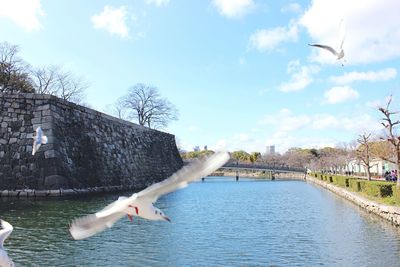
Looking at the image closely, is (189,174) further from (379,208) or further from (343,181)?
(343,181)

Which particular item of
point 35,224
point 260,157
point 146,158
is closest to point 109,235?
point 35,224

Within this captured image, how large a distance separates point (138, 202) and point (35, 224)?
436 inches

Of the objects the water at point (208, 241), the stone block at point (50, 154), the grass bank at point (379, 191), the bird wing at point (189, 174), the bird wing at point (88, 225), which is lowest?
the water at point (208, 241)

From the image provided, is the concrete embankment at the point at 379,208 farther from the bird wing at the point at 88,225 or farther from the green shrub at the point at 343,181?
the bird wing at the point at 88,225

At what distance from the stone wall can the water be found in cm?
455

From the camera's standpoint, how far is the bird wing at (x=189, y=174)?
2.44m

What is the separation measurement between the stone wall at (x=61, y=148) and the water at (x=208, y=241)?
4.55 meters

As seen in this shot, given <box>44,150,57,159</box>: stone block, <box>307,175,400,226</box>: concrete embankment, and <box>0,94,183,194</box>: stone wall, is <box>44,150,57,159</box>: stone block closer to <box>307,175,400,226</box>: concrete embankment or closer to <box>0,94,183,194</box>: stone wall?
<box>0,94,183,194</box>: stone wall

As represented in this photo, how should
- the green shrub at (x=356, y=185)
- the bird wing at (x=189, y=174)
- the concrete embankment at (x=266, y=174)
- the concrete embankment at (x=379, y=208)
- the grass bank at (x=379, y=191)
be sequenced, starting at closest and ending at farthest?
the bird wing at (x=189, y=174) → the concrete embankment at (x=379, y=208) → the grass bank at (x=379, y=191) → the green shrub at (x=356, y=185) → the concrete embankment at (x=266, y=174)

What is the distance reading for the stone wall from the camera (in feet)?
69.4

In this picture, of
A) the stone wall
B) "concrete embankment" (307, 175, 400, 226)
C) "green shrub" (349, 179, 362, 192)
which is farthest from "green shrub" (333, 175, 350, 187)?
the stone wall

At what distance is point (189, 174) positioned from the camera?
2666 millimetres

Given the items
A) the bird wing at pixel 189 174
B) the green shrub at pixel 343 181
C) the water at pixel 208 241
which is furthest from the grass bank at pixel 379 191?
the bird wing at pixel 189 174

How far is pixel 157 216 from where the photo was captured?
10.4ft
